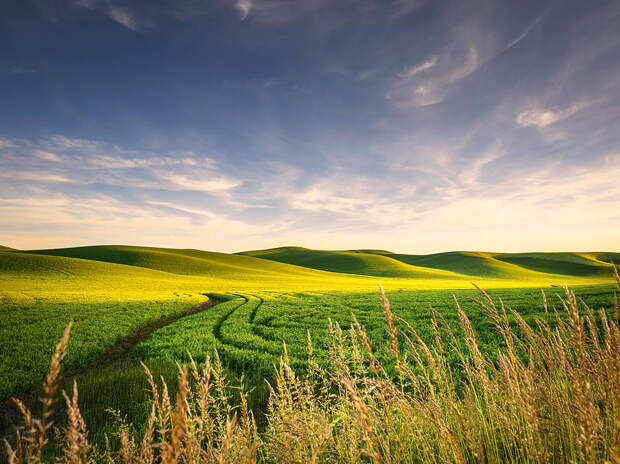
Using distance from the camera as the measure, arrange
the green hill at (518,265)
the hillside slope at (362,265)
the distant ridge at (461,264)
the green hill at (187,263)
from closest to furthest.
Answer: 1. the green hill at (187,263)
2. the hillside slope at (362,265)
3. the distant ridge at (461,264)
4. the green hill at (518,265)

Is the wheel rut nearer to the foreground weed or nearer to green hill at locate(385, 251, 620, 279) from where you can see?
the foreground weed

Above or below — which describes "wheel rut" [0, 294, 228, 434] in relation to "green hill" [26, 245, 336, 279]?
below

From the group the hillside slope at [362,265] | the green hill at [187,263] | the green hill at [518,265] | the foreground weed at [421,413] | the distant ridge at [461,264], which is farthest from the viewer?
the green hill at [518,265]

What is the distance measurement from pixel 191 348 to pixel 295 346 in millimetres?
4625

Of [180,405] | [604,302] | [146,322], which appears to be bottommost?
[146,322]

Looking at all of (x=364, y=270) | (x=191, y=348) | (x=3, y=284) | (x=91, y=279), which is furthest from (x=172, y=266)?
(x=191, y=348)

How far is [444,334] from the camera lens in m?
14.7

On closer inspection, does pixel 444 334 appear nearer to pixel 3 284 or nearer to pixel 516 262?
pixel 3 284

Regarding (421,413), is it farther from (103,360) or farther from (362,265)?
(362,265)

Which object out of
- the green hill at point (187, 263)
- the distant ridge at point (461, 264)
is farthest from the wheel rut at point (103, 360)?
the distant ridge at point (461, 264)

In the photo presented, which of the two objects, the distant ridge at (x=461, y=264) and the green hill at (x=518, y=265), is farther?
the green hill at (x=518, y=265)

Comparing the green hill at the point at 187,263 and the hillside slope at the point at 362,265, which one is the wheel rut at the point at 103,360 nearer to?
the green hill at the point at 187,263

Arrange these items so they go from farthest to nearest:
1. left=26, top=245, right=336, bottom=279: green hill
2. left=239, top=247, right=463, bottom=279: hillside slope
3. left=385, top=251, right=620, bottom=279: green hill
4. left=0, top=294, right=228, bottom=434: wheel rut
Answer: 1. left=385, top=251, right=620, bottom=279: green hill
2. left=239, top=247, right=463, bottom=279: hillside slope
3. left=26, top=245, right=336, bottom=279: green hill
4. left=0, top=294, right=228, bottom=434: wheel rut

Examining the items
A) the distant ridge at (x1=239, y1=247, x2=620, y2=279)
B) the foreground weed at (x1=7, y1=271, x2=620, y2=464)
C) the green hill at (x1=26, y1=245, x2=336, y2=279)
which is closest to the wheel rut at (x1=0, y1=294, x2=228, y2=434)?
the foreground weed at (x1=7, y1=271, x2=620, y2=464)
